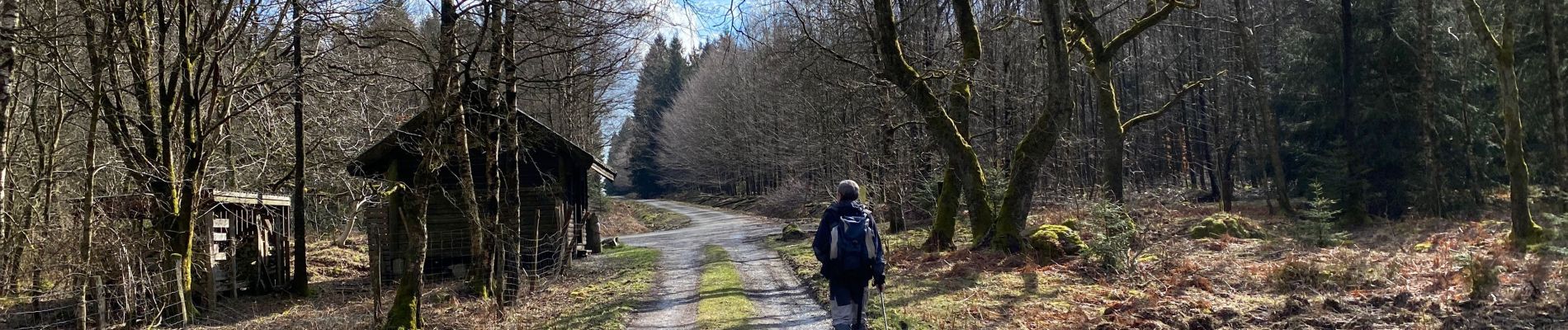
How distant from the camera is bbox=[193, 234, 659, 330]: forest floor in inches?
429

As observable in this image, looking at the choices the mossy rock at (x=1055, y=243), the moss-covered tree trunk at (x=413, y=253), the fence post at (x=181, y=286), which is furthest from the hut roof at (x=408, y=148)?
the mossy rock at (x=1055, y=243)

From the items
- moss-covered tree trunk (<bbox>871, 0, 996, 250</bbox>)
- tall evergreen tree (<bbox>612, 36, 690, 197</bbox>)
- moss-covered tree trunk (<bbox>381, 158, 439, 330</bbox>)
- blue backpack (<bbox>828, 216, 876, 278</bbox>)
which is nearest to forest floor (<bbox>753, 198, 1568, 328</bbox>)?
moss-covered tree trunk (<bbox>871, 0, 996, 250</bbox>)

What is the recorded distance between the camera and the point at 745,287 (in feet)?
44.8

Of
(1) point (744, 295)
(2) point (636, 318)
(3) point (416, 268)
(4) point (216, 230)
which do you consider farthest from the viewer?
(4) point (216, 230)

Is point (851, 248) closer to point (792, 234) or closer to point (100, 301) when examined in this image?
point (100, 301)

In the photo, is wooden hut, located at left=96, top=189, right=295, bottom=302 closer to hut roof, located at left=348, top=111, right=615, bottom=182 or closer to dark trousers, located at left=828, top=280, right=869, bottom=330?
hut roof, located at left=348, top=111, right=615, bottom=182

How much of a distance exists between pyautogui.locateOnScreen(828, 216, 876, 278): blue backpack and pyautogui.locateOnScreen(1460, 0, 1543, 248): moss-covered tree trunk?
12.5 m

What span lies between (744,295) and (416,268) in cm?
458

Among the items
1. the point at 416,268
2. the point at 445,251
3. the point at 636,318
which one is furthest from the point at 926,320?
the point at 445,251

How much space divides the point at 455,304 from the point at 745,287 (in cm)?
435

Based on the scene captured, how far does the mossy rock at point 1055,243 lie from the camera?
13852 mm

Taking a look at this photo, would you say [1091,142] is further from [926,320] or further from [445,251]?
[926,320]

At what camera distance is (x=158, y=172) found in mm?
11688

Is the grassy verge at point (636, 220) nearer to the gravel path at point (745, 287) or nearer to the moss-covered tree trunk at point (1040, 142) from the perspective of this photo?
the gravel path at point (745, 287)
